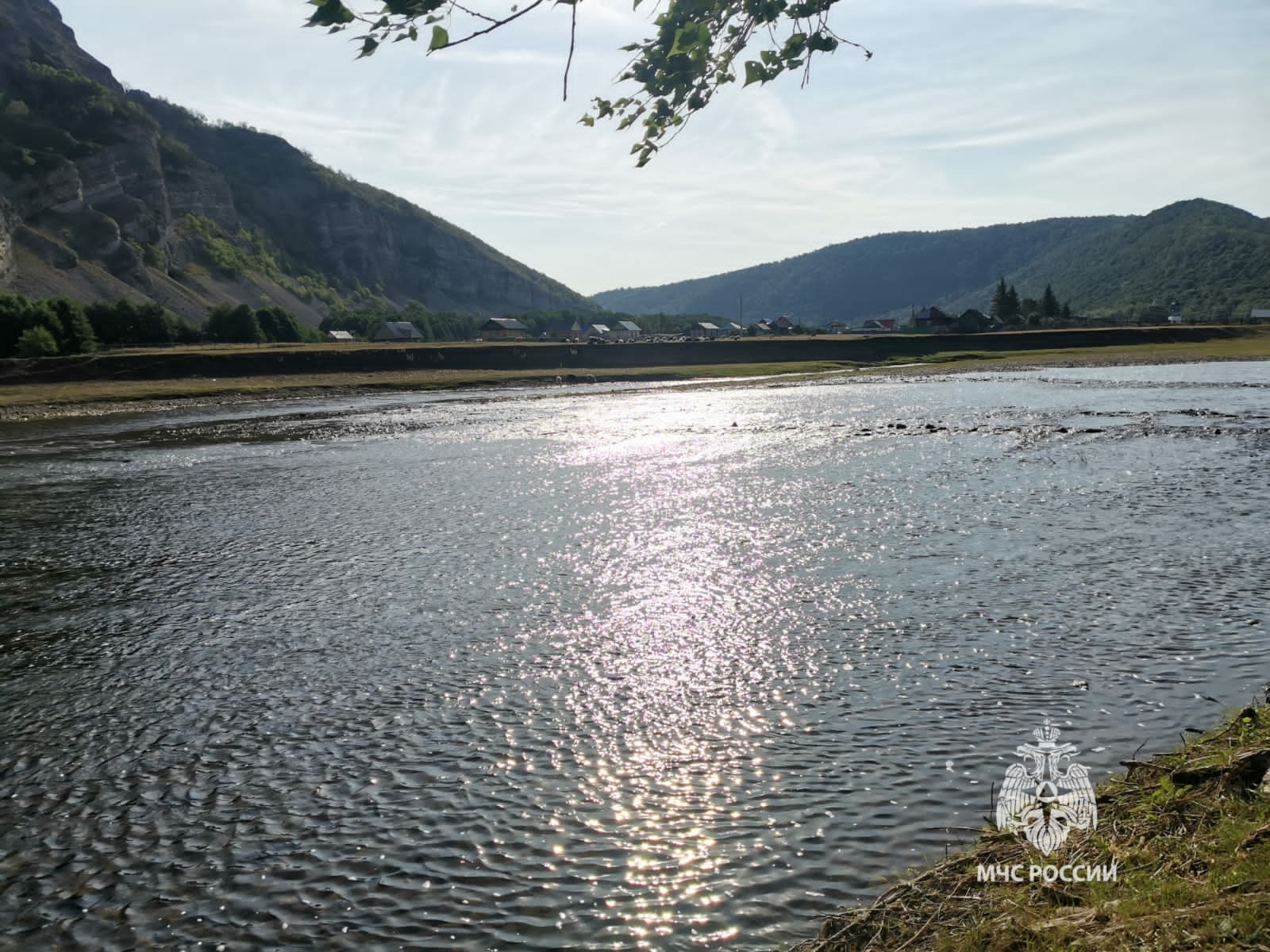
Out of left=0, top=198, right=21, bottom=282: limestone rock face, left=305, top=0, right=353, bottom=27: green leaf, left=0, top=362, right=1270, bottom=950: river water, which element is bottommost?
left=0, top=362, right=1270, bottom=950: river water

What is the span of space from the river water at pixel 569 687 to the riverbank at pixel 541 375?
54.9 metres

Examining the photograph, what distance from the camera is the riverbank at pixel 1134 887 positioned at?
5867mm

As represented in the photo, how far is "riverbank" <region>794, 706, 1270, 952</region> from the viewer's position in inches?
231

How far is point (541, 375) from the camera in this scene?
11031cm

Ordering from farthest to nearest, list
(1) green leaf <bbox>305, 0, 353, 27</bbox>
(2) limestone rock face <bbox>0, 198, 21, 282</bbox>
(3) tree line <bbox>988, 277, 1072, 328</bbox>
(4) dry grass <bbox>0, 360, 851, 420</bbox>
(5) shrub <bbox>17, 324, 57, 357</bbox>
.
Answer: (3) tree line <bbox>988, 277, 1072, 328</bbox> → (2) limestone rock face <bbox>0, 198, 21, 282</bbox> → (5) shrub <bbox>17, 324, 57, 357</bbox> → (4) dry grass <bbox>0, 360, 851, 420</bbox> → (1) green leaf <bbox>305, 0, 353, 27</bbox>

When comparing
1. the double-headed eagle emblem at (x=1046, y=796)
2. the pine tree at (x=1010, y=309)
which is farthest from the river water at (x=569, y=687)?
the pine tree at (x=1010, y=309)

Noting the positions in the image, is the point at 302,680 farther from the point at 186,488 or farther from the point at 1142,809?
the point at 186,488

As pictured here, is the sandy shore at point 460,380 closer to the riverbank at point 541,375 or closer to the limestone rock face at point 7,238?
the riverbank at point 541,375

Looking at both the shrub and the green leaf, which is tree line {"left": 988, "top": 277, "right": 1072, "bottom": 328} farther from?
the green leaf

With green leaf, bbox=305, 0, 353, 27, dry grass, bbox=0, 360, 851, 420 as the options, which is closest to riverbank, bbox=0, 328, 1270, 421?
dry grass, bbox=0, 360, 851, 420

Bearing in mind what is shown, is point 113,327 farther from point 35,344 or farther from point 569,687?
point 569,687

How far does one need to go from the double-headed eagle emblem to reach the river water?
0.27 meters

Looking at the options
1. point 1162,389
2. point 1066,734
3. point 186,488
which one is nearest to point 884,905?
point 1066,734

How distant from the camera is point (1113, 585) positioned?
1753 centimetres
